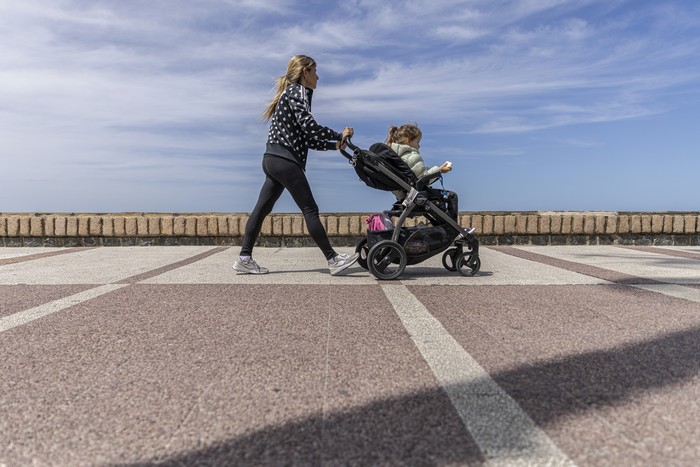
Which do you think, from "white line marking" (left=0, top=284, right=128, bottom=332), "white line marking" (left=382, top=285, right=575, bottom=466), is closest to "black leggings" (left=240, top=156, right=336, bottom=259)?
"white line marking" (left=0, top=284, right=128, bottom=332)

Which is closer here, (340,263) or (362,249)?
(340,263)

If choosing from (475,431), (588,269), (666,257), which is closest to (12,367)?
(475,431)

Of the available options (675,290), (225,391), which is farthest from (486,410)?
(675,290)

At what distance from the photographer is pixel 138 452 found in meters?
1.51

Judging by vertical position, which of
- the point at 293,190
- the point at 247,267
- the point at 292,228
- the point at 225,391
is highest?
the point at 293,190

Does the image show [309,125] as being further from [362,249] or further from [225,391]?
[225,391]

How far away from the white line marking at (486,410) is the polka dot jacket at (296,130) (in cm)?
256

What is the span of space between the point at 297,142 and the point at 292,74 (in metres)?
0.63

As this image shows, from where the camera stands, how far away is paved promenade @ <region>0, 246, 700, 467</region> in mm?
1522

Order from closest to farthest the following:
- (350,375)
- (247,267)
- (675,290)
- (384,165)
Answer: (350,375) < (675,290) < (384,165) < (247,267)

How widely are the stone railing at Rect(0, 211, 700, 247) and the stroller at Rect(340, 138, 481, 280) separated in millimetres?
3725

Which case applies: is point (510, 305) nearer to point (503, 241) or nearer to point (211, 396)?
point (211, 396)

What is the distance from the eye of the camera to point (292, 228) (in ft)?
28.9

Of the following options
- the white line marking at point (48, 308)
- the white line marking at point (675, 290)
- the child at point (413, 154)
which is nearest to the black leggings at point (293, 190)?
the child at point (413, 154)
